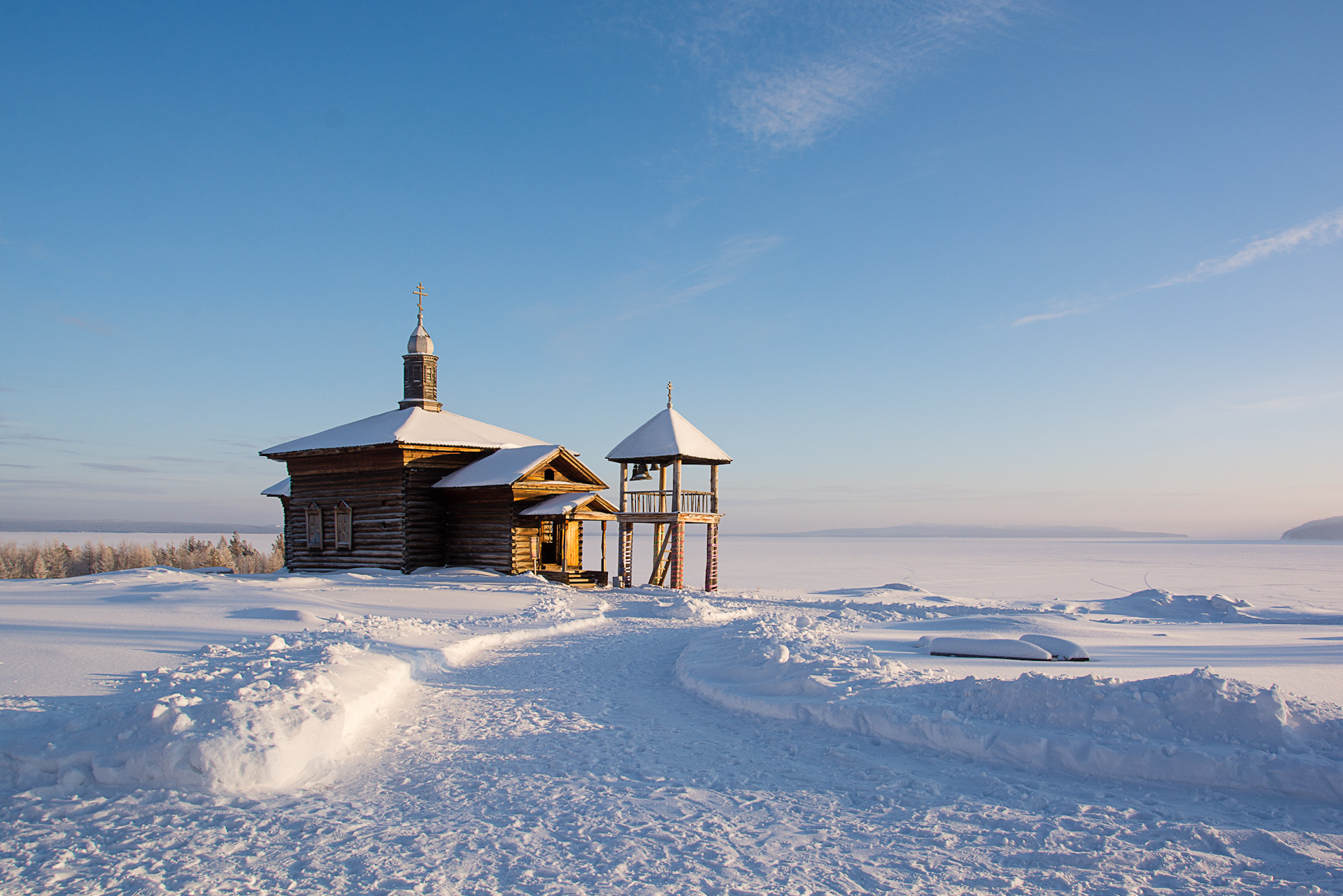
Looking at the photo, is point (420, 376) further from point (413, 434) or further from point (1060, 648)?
point (1060, 648)

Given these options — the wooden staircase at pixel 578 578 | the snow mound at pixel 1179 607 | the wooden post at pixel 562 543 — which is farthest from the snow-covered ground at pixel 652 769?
the wooden post at pixel 562 543

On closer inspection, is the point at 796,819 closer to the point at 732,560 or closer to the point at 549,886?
the point at 549,886

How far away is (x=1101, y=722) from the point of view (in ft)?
22.6

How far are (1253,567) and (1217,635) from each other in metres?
47.0

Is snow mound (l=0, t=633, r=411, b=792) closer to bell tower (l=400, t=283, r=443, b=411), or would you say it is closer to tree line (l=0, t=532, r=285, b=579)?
bell tower (l=400, t=283, r=443, b=411)

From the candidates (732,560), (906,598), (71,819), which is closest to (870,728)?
(71,819)

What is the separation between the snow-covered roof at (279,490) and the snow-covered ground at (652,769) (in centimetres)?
1920

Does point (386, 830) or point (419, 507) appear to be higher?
point (419, 507)

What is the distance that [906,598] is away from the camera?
24469 mm

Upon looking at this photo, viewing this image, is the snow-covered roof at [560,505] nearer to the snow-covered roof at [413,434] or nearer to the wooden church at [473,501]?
the wooden church at [473,501]

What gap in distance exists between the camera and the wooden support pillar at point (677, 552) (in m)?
25.4

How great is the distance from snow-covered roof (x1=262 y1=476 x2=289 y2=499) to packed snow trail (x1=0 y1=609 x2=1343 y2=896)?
26350mm

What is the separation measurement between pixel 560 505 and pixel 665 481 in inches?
136

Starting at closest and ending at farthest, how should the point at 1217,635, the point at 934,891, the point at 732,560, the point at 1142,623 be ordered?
the point at 934,891, the point at 1217,635, the point at 1142,623, the point at 732,560
